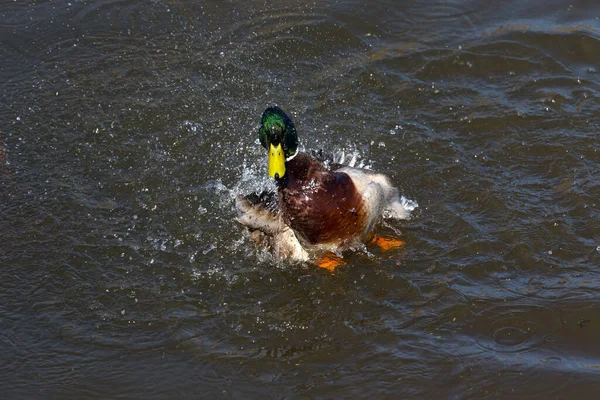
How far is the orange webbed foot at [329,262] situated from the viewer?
4.87m

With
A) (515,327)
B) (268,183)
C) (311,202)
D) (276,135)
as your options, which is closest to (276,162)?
(276,135)

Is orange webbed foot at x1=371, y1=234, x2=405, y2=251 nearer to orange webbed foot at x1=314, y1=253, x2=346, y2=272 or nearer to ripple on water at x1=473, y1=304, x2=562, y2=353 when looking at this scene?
orange webbed foot at x1=314, y1=253, x2=346, y2=272

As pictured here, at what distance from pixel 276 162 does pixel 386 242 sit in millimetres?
1047

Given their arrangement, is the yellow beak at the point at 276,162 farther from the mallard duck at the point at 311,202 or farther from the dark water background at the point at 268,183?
the dark water background at the point at 268,183

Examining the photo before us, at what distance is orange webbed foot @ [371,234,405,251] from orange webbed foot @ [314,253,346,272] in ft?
1.06

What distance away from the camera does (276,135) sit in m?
4.48

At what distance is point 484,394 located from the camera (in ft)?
12.5

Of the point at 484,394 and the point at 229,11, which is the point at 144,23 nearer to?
the point at 229,11

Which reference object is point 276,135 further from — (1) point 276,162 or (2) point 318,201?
(2) point 318,201

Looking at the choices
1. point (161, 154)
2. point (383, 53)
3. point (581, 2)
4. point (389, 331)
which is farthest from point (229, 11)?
point (389, 331)

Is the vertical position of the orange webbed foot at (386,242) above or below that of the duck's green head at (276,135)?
below

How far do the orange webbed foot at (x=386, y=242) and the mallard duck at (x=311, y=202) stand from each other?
0.07 ft

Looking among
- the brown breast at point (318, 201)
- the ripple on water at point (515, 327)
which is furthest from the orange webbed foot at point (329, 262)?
the ripple on water at point (515, 327)

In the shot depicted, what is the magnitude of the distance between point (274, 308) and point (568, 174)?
2.44m
